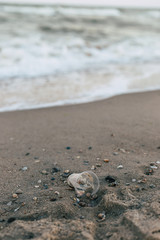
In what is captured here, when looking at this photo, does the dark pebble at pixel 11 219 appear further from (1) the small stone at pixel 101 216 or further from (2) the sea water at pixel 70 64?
(2) the sea water at pixel 70 64

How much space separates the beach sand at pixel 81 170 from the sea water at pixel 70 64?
2.44 ft

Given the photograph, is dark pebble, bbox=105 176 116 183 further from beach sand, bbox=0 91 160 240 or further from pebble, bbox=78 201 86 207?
pebble, bbox=78 201 86 207

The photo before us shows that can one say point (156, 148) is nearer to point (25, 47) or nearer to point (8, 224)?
point (8, 224)

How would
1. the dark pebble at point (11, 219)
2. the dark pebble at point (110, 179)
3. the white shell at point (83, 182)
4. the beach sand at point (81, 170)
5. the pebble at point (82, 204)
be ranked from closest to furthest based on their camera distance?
the beach sand at point (81, 170), the dark pebble at point (11, 219), the pebble at point (82, 204), the white shell at point (83, 182), the dark pebble at point (110, 179)

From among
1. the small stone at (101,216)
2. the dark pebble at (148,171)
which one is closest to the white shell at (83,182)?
the small stone at (101,216)

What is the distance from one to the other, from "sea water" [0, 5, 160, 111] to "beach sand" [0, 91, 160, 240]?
74cm

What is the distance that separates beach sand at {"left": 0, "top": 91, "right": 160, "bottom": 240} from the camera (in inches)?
68.1

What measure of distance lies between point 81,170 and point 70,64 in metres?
5.02

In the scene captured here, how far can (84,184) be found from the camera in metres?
2.19

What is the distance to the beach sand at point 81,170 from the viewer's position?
173 centimetres

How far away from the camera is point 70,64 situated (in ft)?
23.4

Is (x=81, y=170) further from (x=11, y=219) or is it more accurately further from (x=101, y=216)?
(x=11, y=219)

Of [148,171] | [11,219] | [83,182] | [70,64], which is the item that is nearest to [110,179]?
[83,182]

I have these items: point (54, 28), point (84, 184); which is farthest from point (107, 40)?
point (84, 184)
